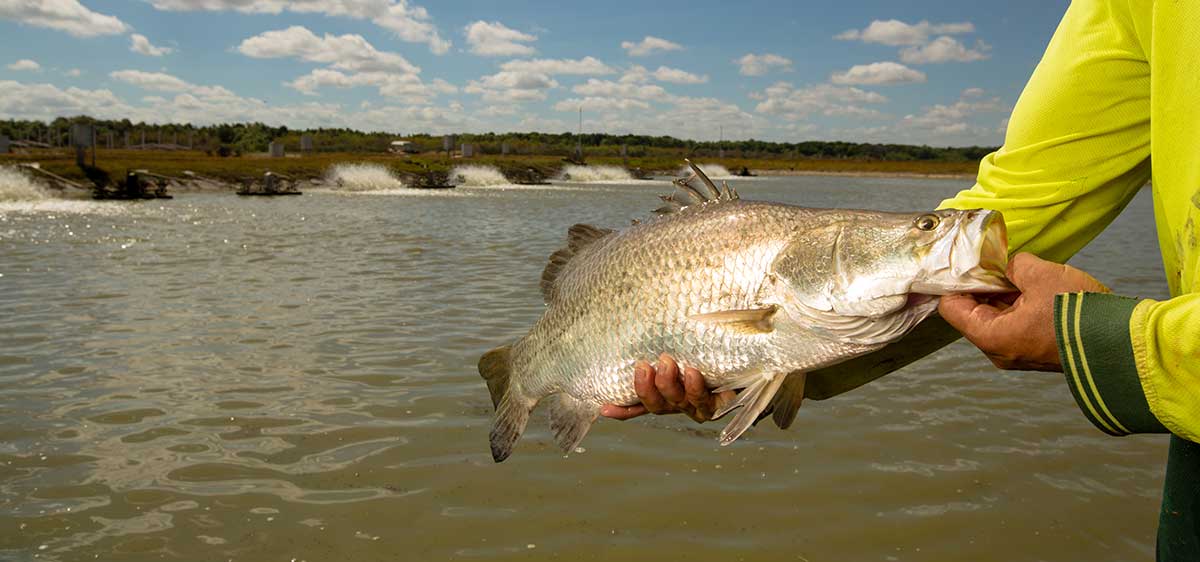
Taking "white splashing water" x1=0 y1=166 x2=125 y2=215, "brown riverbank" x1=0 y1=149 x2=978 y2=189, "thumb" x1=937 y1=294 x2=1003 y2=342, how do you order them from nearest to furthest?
"thumb" x1=937 y1=294 x2=1003 y2=342 → "white splashing water" x1=0 y1=166 x2=125 y2=215 → "brown riverbank" x1=0 y1=149 x2=978 y2=189

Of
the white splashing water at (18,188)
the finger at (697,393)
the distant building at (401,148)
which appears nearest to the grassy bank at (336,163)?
the white splashing water at (18,188)

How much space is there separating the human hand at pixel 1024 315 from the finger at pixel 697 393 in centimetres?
86

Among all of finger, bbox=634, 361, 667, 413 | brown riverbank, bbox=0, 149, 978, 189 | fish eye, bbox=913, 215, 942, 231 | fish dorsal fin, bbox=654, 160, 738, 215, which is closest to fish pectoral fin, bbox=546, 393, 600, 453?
finger, bbox=634, 361, 667, 413

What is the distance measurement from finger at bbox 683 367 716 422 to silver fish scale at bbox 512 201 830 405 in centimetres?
3

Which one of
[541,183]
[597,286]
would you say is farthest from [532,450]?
[541,183]

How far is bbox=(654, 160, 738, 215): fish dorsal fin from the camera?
2947mm

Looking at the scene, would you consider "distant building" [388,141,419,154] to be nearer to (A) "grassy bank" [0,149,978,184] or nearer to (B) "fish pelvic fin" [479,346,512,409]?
(A) "grassy bank" [0,149,978,184]

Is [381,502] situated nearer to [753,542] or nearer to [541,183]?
[753,542]

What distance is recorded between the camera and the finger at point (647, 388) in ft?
9.14

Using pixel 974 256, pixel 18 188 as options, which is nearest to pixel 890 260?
pixel 974 256

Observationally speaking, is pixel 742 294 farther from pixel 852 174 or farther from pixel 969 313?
pixel 852 174

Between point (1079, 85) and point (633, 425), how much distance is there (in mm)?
5338

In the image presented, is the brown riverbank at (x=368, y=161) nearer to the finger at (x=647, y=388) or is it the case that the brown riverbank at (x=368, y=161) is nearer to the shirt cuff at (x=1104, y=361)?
the finger at (x=647, y=388)

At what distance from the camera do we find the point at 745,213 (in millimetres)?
2691
